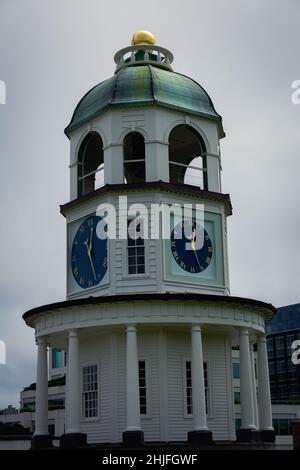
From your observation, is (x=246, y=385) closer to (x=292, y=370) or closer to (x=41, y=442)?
(x=41, y=442)

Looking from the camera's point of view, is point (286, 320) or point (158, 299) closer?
point (158, 299)

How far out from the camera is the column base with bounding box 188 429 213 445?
3425 centimetres

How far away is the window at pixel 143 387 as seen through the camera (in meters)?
36.6

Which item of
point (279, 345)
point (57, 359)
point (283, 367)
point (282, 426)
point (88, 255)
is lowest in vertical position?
point (282, 426)

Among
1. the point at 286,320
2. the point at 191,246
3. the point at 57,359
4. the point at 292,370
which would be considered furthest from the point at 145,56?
the point at 286,320

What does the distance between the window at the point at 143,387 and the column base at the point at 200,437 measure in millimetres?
2809

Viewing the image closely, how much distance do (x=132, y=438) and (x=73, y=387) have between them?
11.8 ft

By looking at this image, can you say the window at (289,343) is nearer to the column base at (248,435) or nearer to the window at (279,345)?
the window at (279,345)

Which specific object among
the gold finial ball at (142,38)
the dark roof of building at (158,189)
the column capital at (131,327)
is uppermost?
the gold finial ball at (142,38)

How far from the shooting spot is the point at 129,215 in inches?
1542

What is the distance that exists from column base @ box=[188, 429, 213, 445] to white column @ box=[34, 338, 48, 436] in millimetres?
7635

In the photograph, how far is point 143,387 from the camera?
121ft

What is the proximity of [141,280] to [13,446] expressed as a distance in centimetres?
1646

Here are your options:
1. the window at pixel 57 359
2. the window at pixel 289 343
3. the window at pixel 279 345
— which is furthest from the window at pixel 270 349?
the window at pixel 57 359
